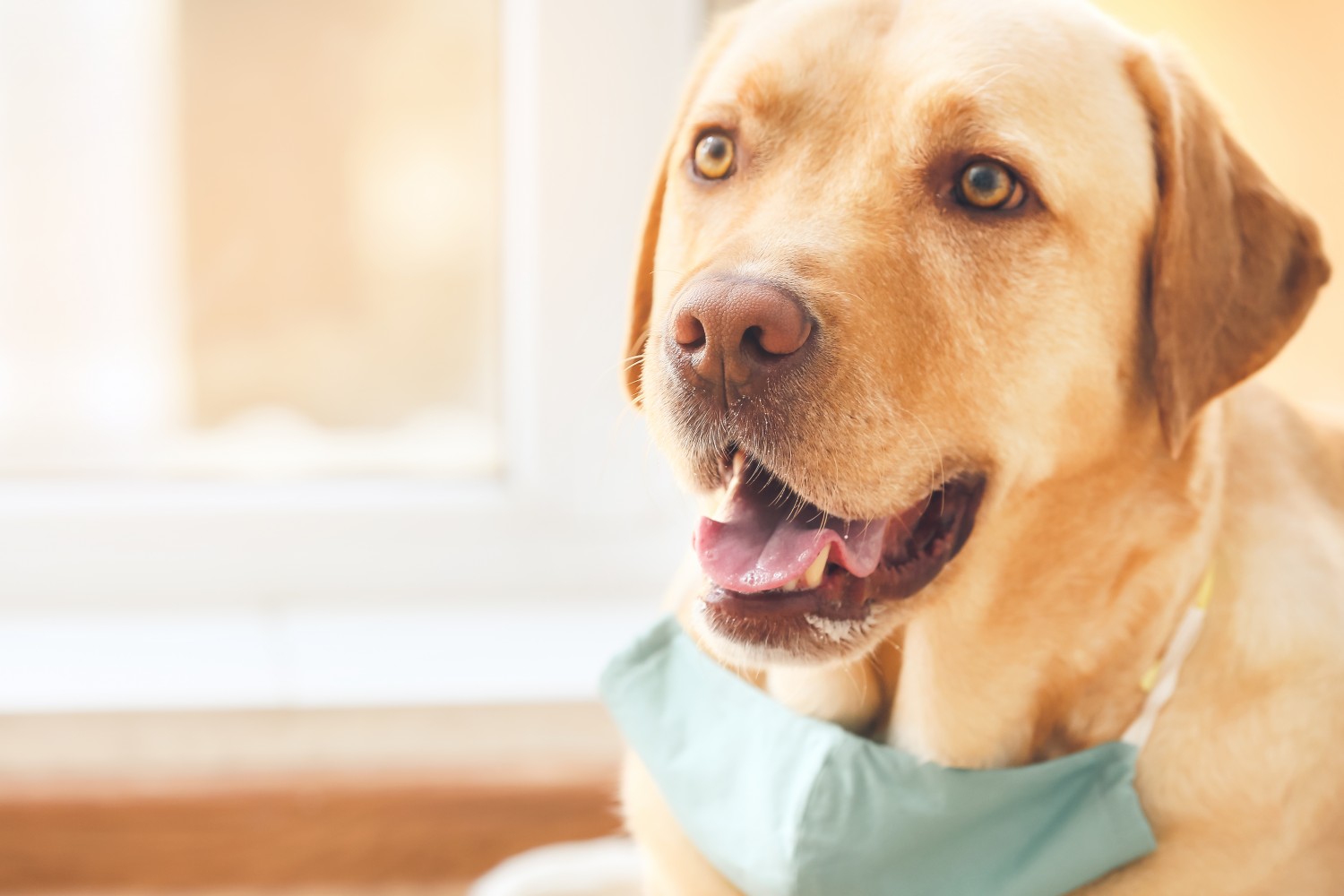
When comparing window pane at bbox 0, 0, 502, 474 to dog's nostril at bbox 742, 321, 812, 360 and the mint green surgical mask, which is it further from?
dog's nostril at bbox 742, 321, 812, 360

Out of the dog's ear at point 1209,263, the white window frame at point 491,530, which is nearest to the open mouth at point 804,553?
the dog's ear at point 1209,263

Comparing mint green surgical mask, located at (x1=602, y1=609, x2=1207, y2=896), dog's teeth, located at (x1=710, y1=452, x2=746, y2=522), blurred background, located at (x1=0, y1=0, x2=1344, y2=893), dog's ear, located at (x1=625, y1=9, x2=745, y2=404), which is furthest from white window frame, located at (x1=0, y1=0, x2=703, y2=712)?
dog's teeth, located at (x1=710, y1=452, x2=746, y2=522)

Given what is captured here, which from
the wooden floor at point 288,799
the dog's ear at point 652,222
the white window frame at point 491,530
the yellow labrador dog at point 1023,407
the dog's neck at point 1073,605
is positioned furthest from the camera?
the white window frame at point 491,530

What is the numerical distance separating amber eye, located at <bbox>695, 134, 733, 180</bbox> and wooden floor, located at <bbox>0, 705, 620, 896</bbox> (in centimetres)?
109

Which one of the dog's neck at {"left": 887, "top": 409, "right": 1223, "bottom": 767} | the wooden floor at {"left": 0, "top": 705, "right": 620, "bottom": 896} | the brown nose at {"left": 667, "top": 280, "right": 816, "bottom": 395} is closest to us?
the brown nose at {"left": 667, "top": 280, "right": 816, "bottom": 395}

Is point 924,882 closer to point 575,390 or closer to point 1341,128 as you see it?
point 575,390

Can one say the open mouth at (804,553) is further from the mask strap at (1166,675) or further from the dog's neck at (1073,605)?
the mask strap at (1166,675)

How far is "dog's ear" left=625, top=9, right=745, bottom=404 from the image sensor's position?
4.95 feet

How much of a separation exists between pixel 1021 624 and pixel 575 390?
1.15 m

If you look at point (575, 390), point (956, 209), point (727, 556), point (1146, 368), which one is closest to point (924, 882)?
point (727, 556)

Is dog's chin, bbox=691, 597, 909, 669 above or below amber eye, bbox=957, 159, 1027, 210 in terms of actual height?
below

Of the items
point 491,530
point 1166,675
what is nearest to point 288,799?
point 491,530

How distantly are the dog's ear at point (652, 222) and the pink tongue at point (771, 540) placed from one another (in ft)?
0.88

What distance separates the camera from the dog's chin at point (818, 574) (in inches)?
47.3
